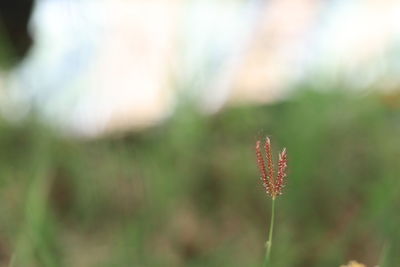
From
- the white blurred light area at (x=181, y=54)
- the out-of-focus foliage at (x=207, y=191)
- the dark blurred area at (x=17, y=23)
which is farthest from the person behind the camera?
the dark blurred area at (x=17, y=23)

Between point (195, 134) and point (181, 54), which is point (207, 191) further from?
point (181, 54)

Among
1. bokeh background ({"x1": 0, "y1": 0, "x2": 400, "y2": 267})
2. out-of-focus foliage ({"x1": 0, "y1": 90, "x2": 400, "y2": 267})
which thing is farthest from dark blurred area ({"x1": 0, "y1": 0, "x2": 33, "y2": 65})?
out-of-focus foliage ({"x1": 0, "y1": 90, "x2": 400, "y2": 267})

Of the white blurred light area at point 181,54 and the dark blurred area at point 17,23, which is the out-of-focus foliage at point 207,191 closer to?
the white blurred light area at point 181,54

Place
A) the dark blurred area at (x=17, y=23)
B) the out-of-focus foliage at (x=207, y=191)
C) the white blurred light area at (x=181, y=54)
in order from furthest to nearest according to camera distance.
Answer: the dark blurred area at (x=17, y=23)
the white blurred light area at (x=181, y=54)
the out-of-focus foliage at (x=207, y=191)

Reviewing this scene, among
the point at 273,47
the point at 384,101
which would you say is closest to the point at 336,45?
the point at 273,47

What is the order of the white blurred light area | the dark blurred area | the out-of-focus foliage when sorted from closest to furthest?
the out-of-focus foliage, the white blurred light area, the dark blurred area

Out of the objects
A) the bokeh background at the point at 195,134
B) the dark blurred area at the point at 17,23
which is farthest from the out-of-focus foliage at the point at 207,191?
the dark blurred area at the point at 17,23

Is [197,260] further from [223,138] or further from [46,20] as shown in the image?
[46,20]

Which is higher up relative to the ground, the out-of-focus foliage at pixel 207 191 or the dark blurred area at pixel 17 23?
the dark blurred area at pixel 17 23

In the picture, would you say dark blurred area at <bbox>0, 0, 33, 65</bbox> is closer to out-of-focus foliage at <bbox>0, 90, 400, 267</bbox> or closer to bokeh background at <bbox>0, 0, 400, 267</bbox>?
bokeh background at <bbox>0, 0, 400, 267</bbox>
